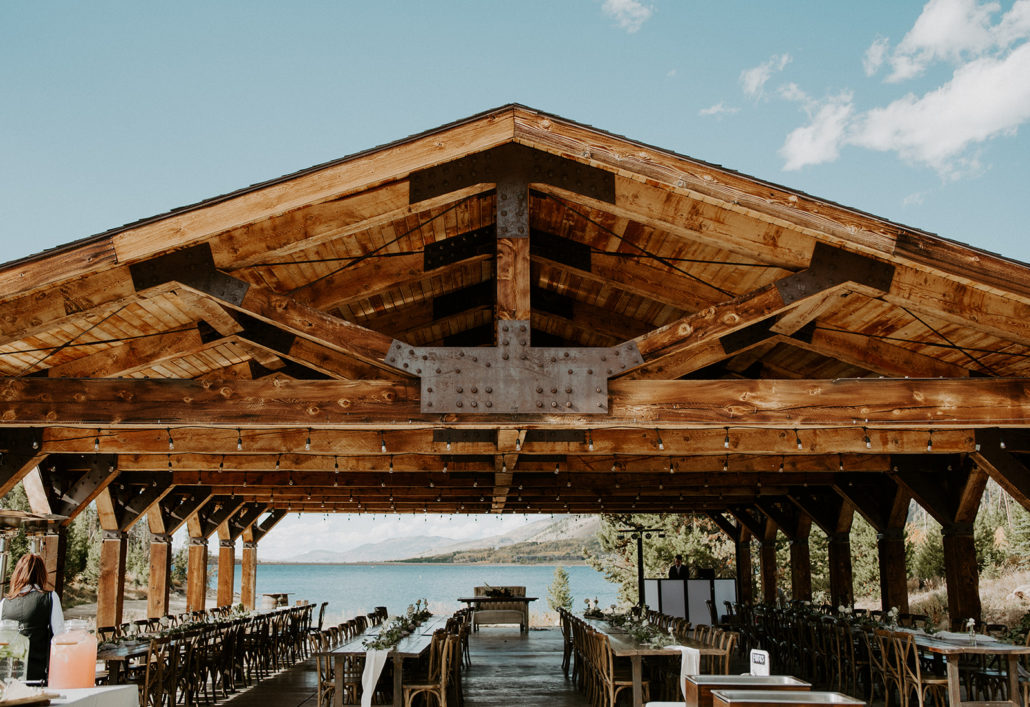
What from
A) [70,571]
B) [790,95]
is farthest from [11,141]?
[790,95]

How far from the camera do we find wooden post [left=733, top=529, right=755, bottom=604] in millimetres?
16781

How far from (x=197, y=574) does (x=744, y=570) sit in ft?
34.8

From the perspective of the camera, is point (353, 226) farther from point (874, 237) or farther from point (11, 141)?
point (11, 141)

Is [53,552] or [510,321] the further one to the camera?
[53,552]

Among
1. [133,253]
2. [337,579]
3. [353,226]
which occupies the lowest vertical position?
[337,579]

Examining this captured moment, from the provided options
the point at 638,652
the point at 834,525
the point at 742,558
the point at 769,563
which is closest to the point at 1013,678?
the point at 638,652

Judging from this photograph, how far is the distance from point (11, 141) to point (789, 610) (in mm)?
62380

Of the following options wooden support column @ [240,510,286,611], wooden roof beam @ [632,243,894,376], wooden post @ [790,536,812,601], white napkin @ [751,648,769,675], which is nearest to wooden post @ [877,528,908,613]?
wooden post @ [790,536,812,601]

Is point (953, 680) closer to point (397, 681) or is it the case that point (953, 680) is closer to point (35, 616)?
point (397, 681)

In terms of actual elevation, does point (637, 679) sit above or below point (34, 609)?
below

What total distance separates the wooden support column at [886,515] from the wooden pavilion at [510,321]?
6.23 feet

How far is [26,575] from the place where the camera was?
3797 millimetres

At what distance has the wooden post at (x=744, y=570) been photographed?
16.8 meters

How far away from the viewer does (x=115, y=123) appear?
201 ft
